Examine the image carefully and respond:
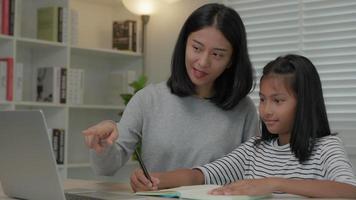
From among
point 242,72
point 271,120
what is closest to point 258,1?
point 242,72

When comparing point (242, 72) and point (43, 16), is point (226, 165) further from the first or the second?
point (43, 16)

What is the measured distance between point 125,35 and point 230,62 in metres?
2.22

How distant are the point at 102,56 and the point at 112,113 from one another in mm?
420

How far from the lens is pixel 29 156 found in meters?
1.17

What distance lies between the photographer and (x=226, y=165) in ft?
5.60

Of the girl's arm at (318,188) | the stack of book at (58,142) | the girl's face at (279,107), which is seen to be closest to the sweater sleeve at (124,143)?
the girl's face at (279,107)

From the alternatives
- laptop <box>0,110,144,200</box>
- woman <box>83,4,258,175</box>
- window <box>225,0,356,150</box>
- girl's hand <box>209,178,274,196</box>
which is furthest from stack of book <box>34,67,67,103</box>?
girl's hand <box>209,178,274,196</box>

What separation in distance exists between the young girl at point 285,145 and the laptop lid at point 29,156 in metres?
0.30

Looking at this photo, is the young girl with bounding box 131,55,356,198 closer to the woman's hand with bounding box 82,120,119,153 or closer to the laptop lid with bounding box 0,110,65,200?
the woman's hand with bounding box 82,120,119,153

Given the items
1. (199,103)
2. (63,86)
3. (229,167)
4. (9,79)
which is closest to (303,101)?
(229,167)

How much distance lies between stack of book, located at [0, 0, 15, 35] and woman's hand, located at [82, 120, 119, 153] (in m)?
2.02

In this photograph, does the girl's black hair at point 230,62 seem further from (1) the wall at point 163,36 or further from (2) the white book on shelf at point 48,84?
(1) the wall at point 163,36

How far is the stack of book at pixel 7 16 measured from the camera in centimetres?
323

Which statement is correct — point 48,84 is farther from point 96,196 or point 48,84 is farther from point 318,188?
point 318,188
